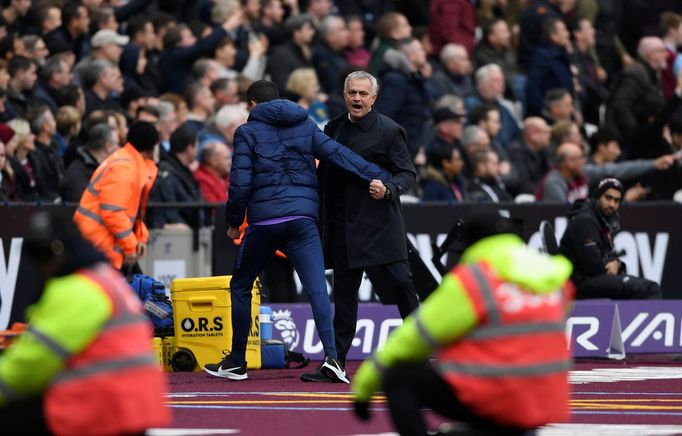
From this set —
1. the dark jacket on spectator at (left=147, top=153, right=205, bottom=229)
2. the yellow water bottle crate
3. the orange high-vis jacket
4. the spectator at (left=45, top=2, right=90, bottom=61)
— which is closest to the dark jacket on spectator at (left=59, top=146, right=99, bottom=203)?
the dark jacket on spectator at (left=147, top=153, right=205, bottom=229)

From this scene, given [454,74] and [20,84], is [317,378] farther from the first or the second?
[454,74]

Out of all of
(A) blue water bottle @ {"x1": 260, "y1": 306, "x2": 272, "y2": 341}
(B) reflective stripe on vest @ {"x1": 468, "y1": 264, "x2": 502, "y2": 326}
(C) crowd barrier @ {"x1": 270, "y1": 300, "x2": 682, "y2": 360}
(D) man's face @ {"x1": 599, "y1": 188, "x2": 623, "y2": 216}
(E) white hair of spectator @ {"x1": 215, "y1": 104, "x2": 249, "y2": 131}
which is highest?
(B) reflective stripe on vest @ {"x1": 468, "y1": 264, "x2": 502, "y2": 326}

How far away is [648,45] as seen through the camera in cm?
2594

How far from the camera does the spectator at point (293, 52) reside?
77.2ft

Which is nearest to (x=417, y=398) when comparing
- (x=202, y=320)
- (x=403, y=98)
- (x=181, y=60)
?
(x=202, y=320)

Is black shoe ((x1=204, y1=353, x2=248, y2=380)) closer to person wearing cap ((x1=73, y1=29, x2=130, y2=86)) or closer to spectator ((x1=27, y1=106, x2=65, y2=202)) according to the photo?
spectator ((x1=27, y1=106, x2=65, y2=202))

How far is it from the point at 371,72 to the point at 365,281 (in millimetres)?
3784

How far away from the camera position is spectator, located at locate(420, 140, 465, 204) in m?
21.0

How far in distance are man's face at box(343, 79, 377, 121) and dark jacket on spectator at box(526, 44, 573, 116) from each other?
1145 cm

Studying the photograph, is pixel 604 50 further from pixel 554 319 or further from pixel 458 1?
pixel 554 319

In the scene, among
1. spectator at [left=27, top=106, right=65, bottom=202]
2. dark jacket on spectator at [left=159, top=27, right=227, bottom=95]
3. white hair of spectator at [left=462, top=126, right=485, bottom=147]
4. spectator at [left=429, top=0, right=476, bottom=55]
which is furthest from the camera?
spectator at [left=429, top=0, right=476, bottom=55]

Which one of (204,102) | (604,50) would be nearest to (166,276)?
(204,102)

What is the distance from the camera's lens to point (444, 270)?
740 inches

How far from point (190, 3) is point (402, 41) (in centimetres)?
346
